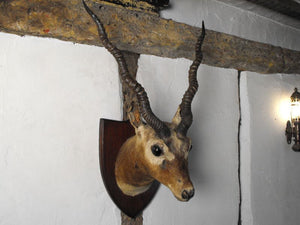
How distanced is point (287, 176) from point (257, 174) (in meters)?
0.38

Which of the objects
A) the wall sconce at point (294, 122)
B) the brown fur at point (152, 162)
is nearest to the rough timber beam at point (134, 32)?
the wall sconce at point (294, 122)

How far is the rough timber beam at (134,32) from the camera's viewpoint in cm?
170

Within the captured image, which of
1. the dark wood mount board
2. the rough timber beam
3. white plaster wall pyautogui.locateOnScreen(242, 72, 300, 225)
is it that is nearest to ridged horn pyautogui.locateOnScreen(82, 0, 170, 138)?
the rough timber beam

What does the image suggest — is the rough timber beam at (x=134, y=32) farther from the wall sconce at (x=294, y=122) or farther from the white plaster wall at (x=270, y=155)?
the wall sconce at (x=294, y=122)

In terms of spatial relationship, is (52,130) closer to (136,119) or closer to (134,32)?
(136,119)

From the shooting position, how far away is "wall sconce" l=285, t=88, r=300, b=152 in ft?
8.75

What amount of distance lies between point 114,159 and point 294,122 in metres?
1.76

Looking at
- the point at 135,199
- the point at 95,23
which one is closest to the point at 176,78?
the point at 95,23

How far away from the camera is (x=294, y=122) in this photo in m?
2.69

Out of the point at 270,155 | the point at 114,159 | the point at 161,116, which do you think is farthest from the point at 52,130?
the point at 270,155

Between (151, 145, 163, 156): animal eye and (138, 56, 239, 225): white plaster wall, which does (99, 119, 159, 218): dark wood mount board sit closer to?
(138, 56, 239, 225): white plaster wall

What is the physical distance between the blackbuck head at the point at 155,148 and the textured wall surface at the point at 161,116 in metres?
0.23

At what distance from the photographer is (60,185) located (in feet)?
5.66

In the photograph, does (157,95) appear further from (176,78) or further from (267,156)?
(267,156)
